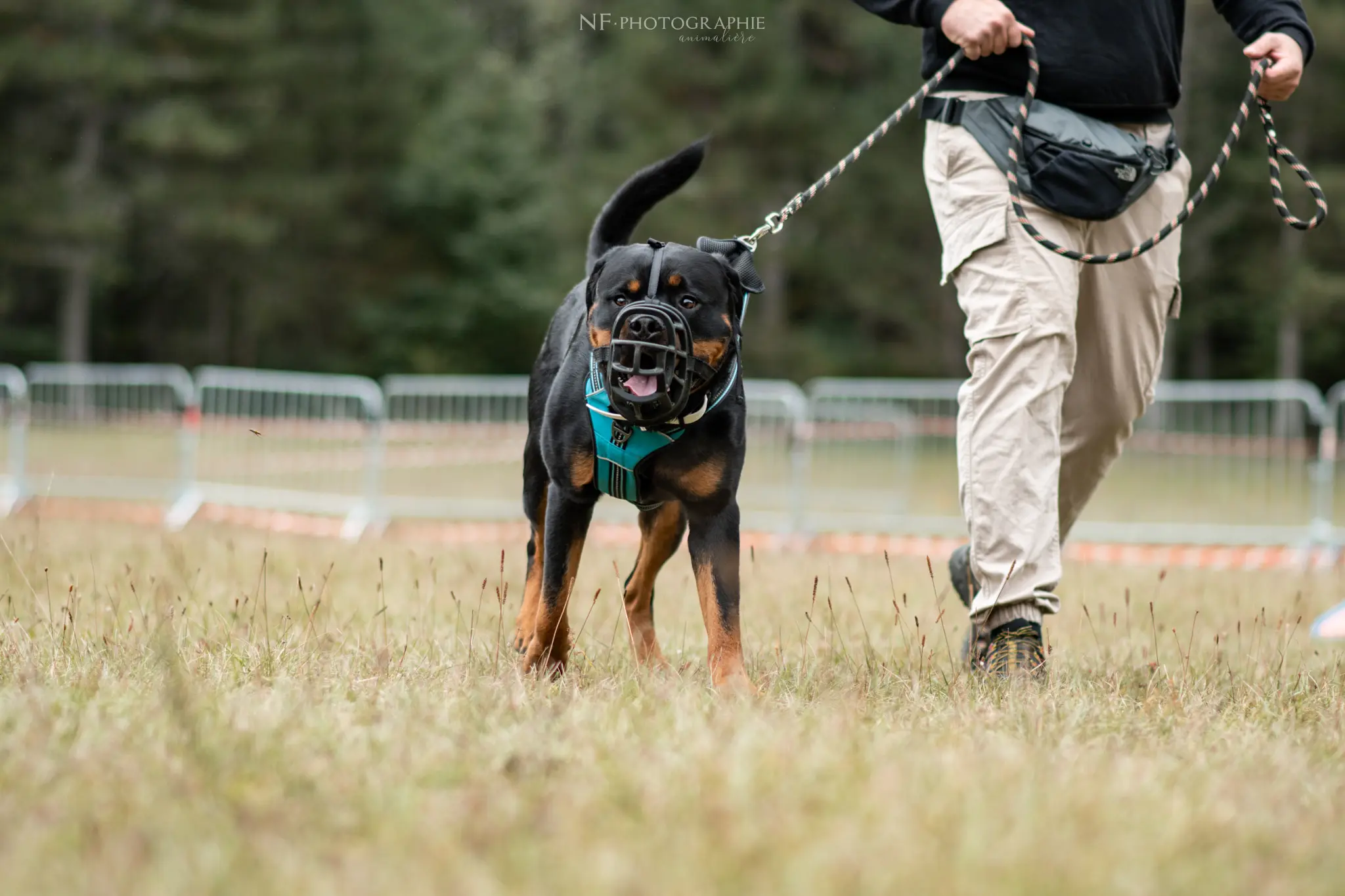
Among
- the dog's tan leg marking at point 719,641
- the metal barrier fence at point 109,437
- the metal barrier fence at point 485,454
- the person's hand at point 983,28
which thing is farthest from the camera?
the metal barrier fence at point 109,437

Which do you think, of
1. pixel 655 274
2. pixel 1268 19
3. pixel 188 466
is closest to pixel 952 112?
pixel 1268 19

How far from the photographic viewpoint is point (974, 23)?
3172mm

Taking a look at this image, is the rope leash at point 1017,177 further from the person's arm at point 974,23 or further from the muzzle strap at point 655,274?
the muzzle strap at point 655,274

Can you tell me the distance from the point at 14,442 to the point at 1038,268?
30.3ft

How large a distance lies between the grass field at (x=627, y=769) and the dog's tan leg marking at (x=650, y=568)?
0.45 ft

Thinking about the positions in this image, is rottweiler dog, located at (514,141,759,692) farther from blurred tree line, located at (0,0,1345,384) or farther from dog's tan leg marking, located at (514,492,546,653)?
blurred tree line, located at (0,0,1345,384)

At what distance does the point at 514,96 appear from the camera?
28875mm

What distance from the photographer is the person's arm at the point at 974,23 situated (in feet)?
10.4

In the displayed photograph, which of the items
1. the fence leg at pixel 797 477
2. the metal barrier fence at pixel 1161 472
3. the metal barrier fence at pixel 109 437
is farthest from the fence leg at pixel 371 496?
the metal barrier fence at pixel 1161 472

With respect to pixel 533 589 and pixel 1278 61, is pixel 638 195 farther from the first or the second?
pixel 1278 61

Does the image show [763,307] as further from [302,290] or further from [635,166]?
[302,290]

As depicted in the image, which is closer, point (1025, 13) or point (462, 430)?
point (1025, 13)

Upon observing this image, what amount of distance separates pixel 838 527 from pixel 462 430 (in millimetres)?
3435

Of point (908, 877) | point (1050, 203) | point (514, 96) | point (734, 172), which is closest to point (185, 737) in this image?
point (908, 877)
